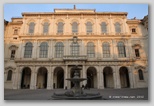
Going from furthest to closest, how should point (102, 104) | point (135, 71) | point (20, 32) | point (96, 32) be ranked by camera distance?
point (96, 32)
point (20, 32)
point (135, 71)
point (102, 104)

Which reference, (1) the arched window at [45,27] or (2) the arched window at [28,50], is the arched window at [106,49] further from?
(2) the arched window at [28,50]

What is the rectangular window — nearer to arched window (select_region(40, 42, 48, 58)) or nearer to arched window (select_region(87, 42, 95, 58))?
arched window (select_region(87, 42, 95, 58))

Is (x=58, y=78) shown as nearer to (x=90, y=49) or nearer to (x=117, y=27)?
(x=90, y=49)

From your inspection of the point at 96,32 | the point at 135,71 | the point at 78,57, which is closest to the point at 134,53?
the point at 135,71

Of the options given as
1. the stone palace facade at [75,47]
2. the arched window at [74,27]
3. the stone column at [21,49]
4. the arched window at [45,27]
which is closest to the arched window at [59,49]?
→ the stone palace facade at [75,47]

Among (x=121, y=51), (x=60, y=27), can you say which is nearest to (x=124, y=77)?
(x=121, y=51)

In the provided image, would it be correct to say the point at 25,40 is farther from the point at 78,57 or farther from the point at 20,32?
the point at 78,57

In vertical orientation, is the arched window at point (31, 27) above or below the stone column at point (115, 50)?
above
